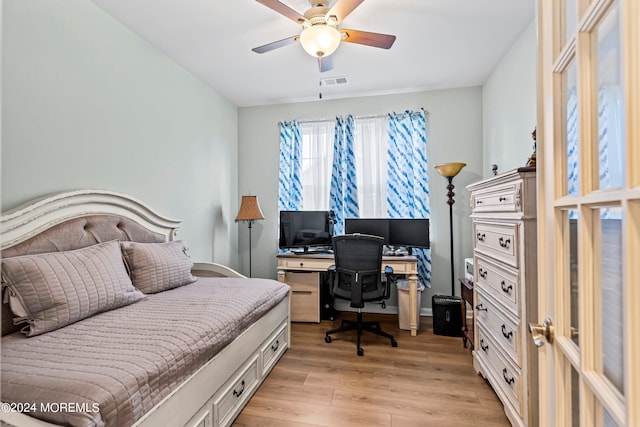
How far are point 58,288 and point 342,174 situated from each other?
2883mm

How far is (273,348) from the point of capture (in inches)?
97.0

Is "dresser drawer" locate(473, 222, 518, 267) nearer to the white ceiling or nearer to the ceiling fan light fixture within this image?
the white ceiling

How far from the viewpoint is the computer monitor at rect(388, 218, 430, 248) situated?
3.39 metres

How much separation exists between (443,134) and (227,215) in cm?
277

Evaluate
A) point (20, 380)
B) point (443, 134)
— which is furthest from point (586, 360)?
point (443, 134)

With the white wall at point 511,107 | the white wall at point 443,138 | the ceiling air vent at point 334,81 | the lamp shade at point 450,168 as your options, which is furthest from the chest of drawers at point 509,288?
the ceiling air vent at point 334,81

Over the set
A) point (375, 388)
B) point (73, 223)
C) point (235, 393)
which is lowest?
point (375, 388)

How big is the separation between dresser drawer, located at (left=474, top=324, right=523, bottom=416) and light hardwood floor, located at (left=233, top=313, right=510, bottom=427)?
0.16 metres

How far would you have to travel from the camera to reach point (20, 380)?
3.48ft

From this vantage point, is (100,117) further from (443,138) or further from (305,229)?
(443,138)

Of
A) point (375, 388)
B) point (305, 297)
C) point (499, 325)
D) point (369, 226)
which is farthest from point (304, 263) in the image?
point (499, 325)

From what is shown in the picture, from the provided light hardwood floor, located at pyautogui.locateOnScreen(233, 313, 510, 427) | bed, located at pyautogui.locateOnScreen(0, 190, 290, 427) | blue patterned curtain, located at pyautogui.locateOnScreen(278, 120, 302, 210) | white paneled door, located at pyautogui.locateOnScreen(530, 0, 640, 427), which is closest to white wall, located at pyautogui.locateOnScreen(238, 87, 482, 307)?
blue patterned curtain, located at pyautogui.locateOnScreen(278, 120, 302, 210)

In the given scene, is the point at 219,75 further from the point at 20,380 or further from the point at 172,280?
the point at 20,380

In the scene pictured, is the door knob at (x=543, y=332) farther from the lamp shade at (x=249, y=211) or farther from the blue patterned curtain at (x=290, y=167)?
the blue patterned curtain at (x=290, y=167)
